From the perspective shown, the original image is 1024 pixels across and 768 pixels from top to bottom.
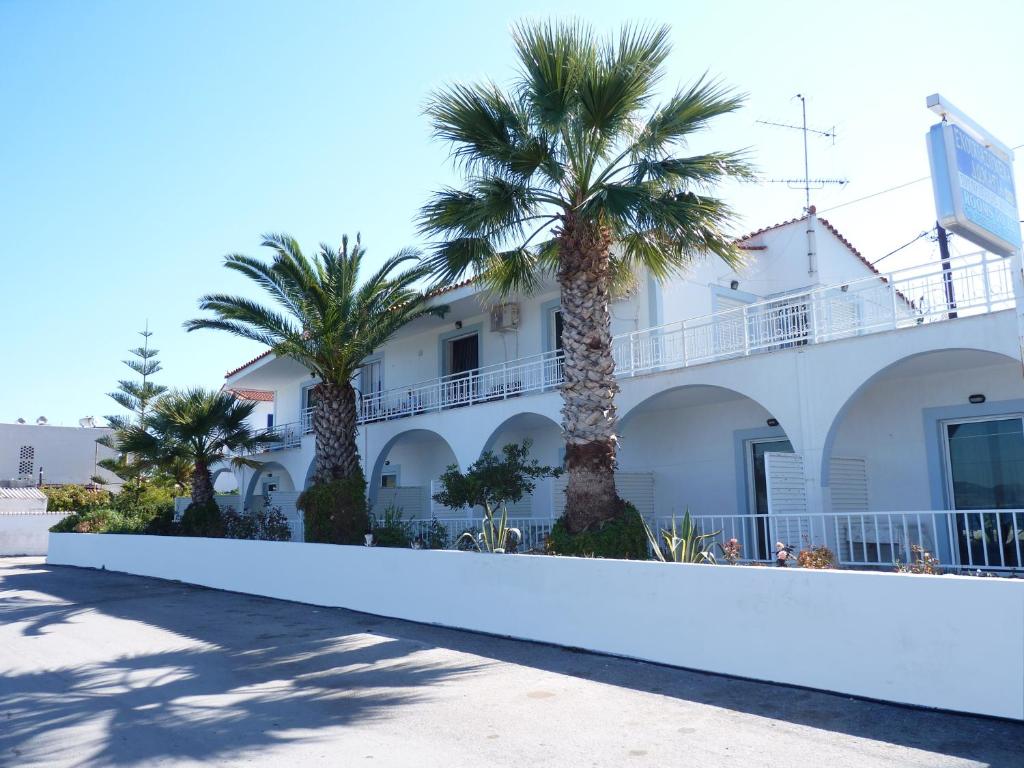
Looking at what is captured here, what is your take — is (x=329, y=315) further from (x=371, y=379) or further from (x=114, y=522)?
(x=114, y=522)

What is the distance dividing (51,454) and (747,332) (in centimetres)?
4667

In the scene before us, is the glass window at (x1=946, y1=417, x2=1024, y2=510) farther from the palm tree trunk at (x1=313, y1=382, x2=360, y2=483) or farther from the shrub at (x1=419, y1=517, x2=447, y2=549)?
the palm tree trunk at (x1=313, y1=382, x2=360, y2=483)

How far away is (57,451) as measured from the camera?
162 feet

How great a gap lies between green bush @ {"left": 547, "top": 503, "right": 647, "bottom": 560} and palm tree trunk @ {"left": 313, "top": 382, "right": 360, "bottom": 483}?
738 centimetres

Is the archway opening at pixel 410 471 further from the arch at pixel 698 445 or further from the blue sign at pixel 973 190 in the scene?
the blue sign at pixel 973 190

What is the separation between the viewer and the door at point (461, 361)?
20.6m

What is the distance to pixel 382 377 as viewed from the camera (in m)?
25.1

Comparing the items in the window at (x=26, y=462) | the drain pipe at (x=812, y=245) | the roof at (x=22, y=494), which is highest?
the drain pipe at (x=812, y=245)

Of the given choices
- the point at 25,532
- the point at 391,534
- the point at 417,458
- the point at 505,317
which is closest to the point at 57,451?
the point at 25,532

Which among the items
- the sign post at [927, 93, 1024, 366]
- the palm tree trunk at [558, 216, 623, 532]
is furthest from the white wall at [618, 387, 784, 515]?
the sign post at [927, 93, 1024, 366]

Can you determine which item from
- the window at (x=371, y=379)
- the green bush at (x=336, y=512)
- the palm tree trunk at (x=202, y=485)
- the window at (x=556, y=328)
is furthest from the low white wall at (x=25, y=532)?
the window at (x=556, y=328)

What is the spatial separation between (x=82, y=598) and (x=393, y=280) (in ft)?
27.9

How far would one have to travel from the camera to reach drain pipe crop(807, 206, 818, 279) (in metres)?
18.6

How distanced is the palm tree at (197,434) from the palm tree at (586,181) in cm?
1366
